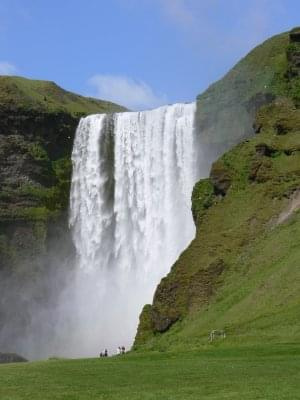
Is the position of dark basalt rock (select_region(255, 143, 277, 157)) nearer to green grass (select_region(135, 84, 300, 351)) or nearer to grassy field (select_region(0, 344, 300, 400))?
green grass (select_region(135, 84, 300, 351))

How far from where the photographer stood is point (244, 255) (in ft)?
149

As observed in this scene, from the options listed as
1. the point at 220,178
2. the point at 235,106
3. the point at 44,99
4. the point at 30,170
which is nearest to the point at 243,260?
the point at 220,178

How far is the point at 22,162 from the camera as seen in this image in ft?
253

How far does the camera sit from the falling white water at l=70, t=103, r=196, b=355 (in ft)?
210

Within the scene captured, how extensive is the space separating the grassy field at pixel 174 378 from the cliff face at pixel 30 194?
44086 millimetres

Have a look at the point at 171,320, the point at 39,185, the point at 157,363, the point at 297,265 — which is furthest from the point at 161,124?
the point at 157,363

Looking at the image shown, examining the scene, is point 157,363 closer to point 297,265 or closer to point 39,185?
point 297,265

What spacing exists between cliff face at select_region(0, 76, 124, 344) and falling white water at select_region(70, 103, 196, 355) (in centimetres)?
213

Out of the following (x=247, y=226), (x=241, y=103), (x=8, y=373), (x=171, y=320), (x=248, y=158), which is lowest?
(x=8, y=373)

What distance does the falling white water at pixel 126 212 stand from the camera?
63969mm

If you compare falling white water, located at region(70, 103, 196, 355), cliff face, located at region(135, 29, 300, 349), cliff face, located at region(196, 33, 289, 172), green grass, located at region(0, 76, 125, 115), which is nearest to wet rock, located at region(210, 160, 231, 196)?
cliff face, located at region(135, 29, 300, 349)

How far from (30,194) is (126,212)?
11.6m

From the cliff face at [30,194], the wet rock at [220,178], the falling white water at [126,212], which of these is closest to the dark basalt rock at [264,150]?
the wet rock at [220,178]

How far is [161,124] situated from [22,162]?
16008 mm
